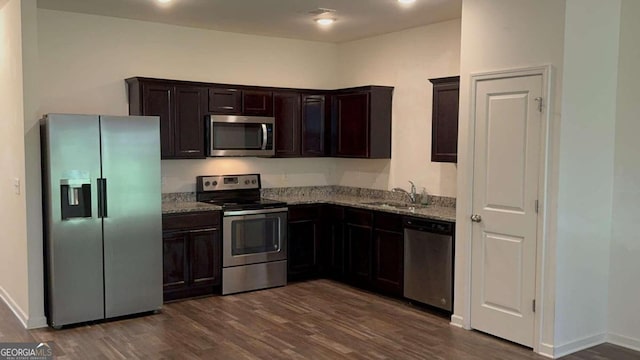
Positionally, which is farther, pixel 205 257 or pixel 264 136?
pixel 264 136

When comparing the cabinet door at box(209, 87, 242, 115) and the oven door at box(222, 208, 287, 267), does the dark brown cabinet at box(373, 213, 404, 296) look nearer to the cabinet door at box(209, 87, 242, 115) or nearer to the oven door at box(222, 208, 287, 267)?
the oven door at box(222, 208, 287, 267)

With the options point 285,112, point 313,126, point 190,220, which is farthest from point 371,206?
point 190,220

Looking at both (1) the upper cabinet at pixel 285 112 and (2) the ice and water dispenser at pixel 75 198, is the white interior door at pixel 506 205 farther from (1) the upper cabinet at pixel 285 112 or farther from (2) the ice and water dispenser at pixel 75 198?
(2) the ice and water dispenser at pixel 75 198

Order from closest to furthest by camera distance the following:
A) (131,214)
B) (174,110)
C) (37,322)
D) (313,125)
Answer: (37,322)
(131,214)
(174,110)
(313,125)

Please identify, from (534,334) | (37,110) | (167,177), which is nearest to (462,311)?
(534,334)

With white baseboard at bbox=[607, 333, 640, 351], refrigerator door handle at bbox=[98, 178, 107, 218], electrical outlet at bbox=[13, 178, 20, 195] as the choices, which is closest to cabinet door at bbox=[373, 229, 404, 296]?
white baseboard at bbox=[607, 333, 640, 351]

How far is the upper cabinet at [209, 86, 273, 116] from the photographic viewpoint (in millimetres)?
6219

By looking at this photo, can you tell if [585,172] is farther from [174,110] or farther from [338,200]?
[174,110]

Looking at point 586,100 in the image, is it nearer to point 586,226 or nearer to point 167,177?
point 586,226

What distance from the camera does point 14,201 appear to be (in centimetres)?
517

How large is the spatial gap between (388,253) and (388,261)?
3.1 inches

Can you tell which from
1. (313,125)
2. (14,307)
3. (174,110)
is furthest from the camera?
(313,125)

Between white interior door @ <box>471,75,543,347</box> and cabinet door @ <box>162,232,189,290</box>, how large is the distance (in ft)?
8.81

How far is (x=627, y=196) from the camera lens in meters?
4.54
